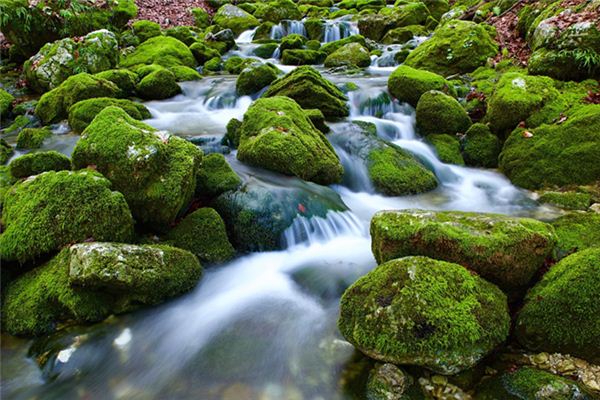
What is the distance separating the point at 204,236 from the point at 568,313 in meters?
3.93

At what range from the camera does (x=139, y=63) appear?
46.0ft

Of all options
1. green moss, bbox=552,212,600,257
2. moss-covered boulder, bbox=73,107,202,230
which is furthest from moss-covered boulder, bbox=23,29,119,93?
green moss, bbox=552,212,600,257

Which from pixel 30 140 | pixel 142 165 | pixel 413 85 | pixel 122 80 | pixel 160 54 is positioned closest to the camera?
pixel 142 165

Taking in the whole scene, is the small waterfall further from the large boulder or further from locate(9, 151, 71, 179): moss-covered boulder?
locate(9, 151, 71, 179): moss-covered boulder

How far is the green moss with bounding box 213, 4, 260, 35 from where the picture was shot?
2191cm

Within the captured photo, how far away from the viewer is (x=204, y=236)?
5164 mm

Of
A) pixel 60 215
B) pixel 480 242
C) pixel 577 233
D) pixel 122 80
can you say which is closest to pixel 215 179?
pixel 60 215

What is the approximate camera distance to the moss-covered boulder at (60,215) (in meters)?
4.26

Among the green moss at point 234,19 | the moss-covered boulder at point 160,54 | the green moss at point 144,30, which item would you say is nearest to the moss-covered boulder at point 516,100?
the moss-covered boulder at point 160,54

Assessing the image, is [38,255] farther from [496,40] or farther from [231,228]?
[496,40]

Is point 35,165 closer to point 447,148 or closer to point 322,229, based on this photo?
point 322,229

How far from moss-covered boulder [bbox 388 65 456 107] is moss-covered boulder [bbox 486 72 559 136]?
55.7 inches

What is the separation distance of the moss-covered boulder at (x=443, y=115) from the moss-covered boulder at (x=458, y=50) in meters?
3.45

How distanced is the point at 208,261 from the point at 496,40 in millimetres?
11837
